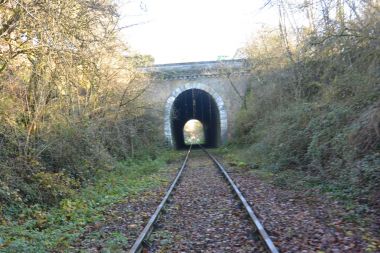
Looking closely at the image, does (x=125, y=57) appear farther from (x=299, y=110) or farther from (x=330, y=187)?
(x=330, y=187)

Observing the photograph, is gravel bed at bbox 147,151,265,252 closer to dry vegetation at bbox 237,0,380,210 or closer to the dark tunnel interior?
dry vegetation at bbox 237,0,380,210

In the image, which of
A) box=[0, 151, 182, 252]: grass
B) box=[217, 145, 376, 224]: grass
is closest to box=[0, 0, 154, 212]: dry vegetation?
box=[0, 151, 182, 252]: grass

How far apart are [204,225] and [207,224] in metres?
0.08

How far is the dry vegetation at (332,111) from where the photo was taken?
8.45 m

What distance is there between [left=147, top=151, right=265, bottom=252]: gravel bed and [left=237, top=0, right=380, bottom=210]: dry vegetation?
A: 1995 mm

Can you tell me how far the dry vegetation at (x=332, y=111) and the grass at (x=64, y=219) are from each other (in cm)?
441

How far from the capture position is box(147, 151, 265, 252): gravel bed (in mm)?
5676

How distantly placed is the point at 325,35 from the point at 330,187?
4.94m

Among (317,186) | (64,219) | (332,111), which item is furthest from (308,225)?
(332,111)

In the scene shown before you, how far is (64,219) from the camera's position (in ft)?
24.6

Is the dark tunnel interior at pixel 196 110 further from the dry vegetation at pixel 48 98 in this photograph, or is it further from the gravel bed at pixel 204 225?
the gravel bed at pixel 204 225

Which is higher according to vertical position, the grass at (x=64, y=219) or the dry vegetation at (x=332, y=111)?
the dry vegetation at (x=332, y=111)

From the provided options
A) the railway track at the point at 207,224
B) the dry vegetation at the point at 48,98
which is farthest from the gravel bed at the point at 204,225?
the dry vegetation at the point at 48,98

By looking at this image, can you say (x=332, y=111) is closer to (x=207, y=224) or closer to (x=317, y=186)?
(x=317, y=186)
